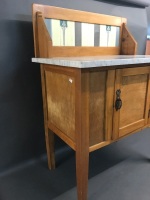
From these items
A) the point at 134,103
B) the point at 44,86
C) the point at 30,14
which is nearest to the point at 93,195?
the point at 134,103

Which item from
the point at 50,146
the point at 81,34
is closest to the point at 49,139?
the point at 50,146

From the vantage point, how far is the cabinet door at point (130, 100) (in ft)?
2.61

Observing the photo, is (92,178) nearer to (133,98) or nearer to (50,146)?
(50,146)

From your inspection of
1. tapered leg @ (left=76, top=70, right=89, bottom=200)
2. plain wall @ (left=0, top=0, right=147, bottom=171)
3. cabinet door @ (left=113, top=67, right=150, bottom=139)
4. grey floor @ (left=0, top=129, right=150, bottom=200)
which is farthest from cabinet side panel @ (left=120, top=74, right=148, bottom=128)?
plain wall @ (left=0, top=0, right=147, bottom=171)

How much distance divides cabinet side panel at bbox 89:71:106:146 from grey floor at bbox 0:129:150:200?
1.36 feet

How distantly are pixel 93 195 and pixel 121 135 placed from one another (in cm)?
40

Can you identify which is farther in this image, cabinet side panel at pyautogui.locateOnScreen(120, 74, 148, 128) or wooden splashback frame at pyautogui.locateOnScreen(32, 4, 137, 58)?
wooden splashback frame at pyautogui.locateOnScreen(32, 4, 137, 58)

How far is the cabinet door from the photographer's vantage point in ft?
2.61

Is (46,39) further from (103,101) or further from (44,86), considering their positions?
(103,101)

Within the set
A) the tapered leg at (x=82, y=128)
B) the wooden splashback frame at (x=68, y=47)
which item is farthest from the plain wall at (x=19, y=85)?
the tapered leg at (x=82, y=128)

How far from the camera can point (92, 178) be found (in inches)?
43.9

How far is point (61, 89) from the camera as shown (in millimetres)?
820

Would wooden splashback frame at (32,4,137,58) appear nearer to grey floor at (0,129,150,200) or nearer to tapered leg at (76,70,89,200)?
tapered leg at (76,70,89,200)

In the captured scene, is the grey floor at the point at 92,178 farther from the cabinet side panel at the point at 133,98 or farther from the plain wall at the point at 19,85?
the cabinet side panel at the point at 133,98
